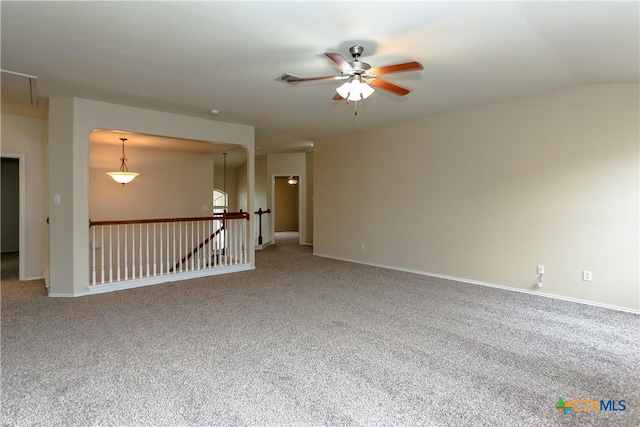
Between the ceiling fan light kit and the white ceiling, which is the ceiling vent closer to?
the white ceiling

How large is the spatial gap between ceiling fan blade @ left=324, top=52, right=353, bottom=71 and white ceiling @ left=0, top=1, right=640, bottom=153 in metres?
0.26

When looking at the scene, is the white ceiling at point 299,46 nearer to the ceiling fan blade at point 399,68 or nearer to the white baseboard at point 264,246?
the ceiling fan blade at point 399,68

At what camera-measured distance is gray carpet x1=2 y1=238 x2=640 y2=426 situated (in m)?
1.94

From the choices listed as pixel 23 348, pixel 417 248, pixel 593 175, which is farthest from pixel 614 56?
pixel 23 348

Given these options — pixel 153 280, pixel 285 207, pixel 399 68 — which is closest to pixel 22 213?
pixel 153 280

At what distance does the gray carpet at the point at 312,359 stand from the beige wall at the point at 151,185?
290cm

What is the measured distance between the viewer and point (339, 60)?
8.27 feet

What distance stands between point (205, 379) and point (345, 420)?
101cm

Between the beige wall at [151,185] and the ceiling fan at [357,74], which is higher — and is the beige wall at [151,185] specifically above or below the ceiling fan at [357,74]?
below

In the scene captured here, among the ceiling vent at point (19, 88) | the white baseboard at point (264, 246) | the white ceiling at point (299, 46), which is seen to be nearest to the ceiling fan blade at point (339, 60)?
the white ceiling at point (299, 46)

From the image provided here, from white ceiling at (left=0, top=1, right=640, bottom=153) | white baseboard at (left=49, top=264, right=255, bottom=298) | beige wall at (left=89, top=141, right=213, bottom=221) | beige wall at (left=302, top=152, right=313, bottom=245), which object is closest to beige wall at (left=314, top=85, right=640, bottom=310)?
white ceiling at (left=0, top=1, right=640, bottom=153)

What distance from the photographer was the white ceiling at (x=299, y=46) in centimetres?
234

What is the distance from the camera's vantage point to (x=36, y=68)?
11.0 feet

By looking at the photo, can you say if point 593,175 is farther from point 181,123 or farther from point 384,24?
point 181,123
